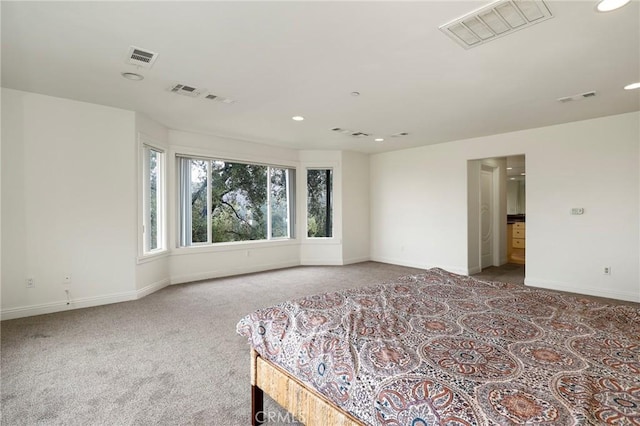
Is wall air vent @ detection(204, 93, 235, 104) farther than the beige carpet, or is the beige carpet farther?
wall air vent @ detection(204, 93, 235, 104)

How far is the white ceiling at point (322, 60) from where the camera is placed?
217cm

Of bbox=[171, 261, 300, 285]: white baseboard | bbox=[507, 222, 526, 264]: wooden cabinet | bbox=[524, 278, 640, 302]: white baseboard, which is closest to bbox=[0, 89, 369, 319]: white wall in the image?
bbox=[171, 261, 300, 285]: white baseboard

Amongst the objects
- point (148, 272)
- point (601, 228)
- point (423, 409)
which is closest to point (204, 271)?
point (148, 272)

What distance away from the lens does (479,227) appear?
6477mm

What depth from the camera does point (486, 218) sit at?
697 cm

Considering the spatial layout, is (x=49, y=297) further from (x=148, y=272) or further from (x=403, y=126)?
(x=403, y=126)

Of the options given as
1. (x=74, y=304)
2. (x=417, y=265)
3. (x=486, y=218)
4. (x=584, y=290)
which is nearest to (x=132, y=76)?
(x=74, y=304)

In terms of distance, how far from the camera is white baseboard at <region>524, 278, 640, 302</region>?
4371 millimetres

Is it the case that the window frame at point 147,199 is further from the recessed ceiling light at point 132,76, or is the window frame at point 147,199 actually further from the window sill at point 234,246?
the recessed ceiling light at point 132,76

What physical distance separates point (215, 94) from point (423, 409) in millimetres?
3626

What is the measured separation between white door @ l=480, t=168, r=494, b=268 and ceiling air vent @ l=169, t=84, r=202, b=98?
18.7 feet

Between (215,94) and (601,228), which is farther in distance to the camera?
(601,228)

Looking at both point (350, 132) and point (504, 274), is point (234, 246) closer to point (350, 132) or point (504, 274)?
point (350, 132)

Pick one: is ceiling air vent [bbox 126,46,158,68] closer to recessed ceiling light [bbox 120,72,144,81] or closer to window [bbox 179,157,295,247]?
recessed ceiling light [bbox 120,72,144,81]
